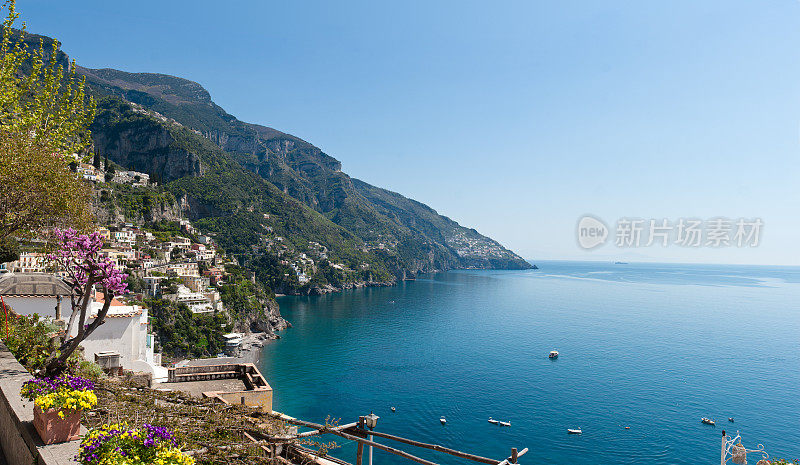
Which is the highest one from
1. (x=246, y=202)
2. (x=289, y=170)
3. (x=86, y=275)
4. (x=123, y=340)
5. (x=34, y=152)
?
(x=289, y=170)

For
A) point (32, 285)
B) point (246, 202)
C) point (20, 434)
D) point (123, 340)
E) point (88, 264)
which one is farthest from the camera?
point (246, 202)

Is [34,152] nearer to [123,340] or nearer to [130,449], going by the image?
[130,449]

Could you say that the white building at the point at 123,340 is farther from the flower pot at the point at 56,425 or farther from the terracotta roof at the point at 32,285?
the flower pot at the point at 56,425

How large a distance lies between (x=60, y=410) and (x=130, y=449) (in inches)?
41.3

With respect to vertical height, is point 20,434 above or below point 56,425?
below

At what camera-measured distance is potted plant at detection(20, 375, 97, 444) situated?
3.15m

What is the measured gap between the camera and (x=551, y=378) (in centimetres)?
3972

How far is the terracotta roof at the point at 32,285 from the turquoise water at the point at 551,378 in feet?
60.0

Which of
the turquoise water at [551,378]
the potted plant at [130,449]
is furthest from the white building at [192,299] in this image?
the potted plant at [130,449]

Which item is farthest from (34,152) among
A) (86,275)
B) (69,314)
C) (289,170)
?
(289,170)

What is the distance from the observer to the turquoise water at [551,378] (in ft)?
89.8

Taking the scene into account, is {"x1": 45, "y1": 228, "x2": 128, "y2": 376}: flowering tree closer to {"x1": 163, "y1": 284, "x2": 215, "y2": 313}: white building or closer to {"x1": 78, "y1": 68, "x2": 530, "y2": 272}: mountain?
{"x1": 163, "y1": 284, "x2": 215, "y2": 313}: white building

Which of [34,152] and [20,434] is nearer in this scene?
[20,434]

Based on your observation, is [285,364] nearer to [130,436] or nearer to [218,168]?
[130,436]
